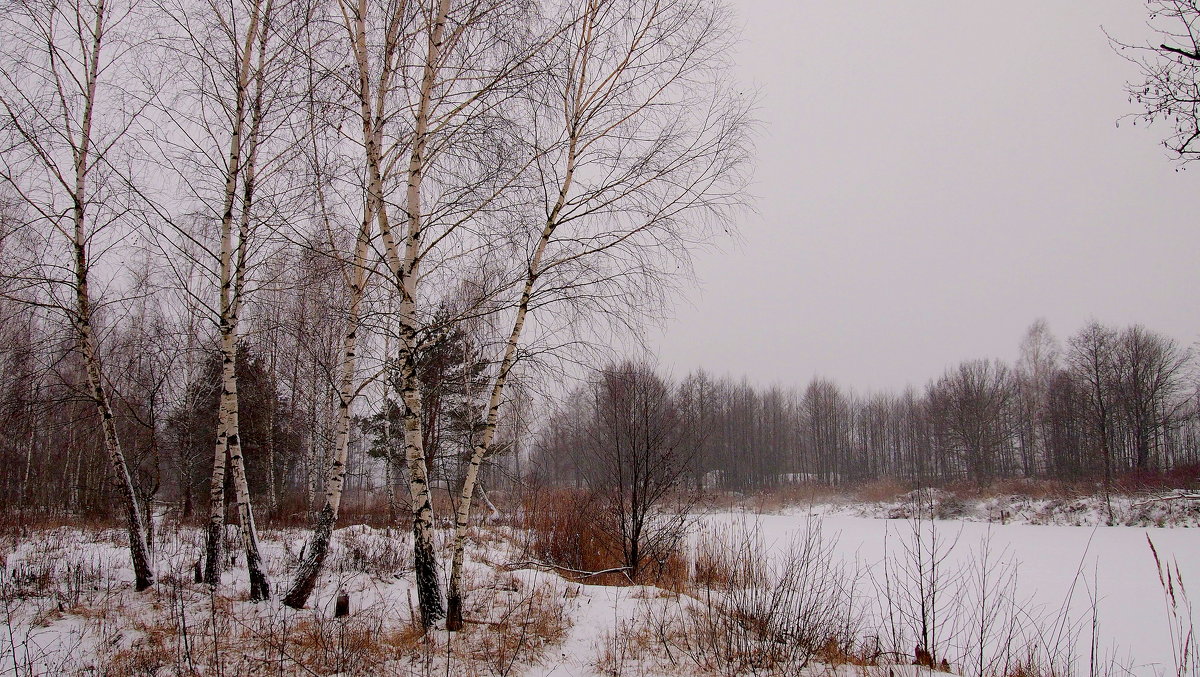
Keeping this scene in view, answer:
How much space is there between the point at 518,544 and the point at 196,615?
5190 mm

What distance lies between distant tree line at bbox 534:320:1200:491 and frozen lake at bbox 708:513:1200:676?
16.8 ft

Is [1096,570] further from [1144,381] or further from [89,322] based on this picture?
[1144,381]

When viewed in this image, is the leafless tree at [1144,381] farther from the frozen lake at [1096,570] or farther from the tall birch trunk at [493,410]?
the tall birch trunk at [493,410]

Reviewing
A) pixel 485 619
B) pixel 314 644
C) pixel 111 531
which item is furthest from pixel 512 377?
pixel 111 531

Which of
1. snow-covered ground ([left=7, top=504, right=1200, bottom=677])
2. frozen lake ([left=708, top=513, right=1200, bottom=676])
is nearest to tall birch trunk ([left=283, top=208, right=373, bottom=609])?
snow-covered ground ([left=7, top=504, right=1200, bottom=677])

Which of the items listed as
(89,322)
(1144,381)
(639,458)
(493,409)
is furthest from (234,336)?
(1144,381)

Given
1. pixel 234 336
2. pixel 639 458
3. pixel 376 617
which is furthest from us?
pixel 639 458

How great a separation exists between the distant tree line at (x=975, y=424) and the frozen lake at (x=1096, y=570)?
513 cm

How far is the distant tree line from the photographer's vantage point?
2948cm

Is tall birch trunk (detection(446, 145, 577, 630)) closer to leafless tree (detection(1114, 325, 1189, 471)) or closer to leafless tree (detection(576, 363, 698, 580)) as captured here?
leafless tree (detection(576, 363, 698, 580))

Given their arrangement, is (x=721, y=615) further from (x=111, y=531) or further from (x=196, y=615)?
(x=111, y=531)

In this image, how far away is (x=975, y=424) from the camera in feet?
117

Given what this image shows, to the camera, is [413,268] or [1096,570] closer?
[1096,570]

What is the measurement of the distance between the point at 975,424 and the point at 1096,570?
125 feet
